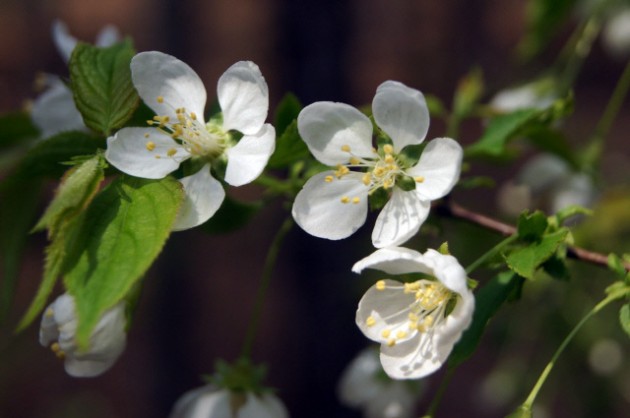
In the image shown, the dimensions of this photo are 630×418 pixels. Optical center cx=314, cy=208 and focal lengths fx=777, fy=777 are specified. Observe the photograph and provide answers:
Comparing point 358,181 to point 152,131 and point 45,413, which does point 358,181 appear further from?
point 45,413

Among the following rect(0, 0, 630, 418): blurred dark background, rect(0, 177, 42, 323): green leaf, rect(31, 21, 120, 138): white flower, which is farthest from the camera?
rect(0, 0, 630, 418): blurred dark background

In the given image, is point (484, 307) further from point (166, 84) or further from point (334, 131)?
A: point (166, 84)

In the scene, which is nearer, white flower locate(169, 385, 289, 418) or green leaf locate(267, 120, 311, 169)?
green leaf locate(267, 120, 311, 169)

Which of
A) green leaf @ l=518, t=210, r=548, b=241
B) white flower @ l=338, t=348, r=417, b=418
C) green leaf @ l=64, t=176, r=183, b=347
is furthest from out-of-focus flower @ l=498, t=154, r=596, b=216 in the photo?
green leaf @ l=64, t=176, r=183, b=347

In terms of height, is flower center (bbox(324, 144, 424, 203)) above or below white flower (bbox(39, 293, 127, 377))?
above

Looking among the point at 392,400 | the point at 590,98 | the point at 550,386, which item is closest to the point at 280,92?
the point at 590,98

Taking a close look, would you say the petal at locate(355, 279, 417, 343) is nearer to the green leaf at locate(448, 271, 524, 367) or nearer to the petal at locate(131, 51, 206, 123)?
the green leaf at locate(448, 271, 524, 367)

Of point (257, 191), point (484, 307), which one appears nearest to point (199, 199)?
point (484, 307)
